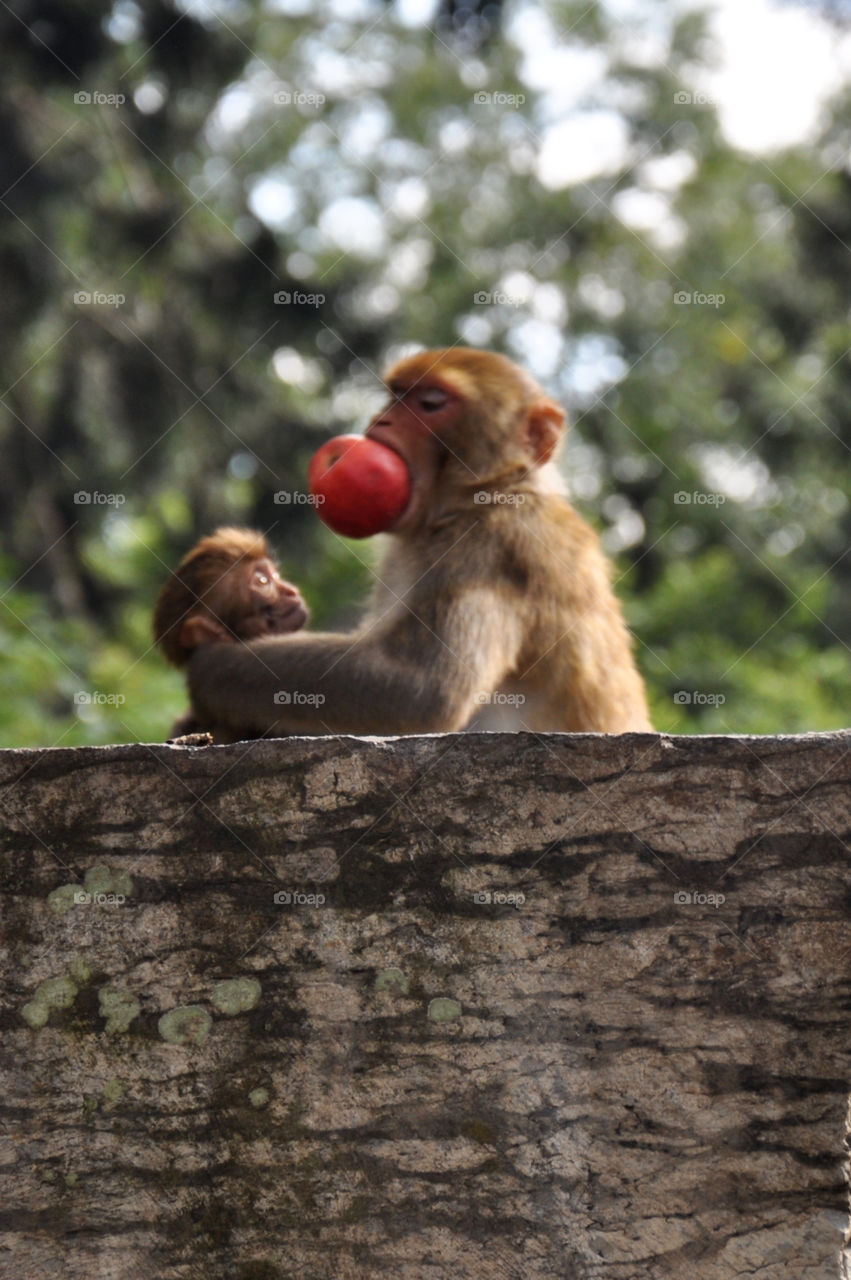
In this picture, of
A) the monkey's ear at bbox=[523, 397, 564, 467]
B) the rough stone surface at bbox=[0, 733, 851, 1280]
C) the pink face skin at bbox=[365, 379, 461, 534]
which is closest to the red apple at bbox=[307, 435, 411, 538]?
the pink face skin at bbox=[365, 379, 461, 534]

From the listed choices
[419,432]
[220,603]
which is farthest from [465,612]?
[220,603]

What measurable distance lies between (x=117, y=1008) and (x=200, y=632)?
148cm

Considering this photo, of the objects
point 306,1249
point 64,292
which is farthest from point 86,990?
point 64,292

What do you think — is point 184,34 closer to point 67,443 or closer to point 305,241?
point 67,443

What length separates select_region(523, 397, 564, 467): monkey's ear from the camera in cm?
379

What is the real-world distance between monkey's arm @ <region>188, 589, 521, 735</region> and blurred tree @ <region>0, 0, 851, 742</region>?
3.15 feet

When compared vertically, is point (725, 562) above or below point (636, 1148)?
above

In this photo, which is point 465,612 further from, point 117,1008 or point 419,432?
point 117,1008

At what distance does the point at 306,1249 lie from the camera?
2.24 m

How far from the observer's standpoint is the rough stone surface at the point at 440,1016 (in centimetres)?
221

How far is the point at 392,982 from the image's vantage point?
229 centimetres

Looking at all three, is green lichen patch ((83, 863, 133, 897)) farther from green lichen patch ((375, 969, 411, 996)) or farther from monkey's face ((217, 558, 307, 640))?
monkey's face ((217, 558, 307, 640))

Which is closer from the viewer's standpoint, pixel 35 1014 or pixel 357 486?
pixel 35 1014

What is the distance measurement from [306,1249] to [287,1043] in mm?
327
